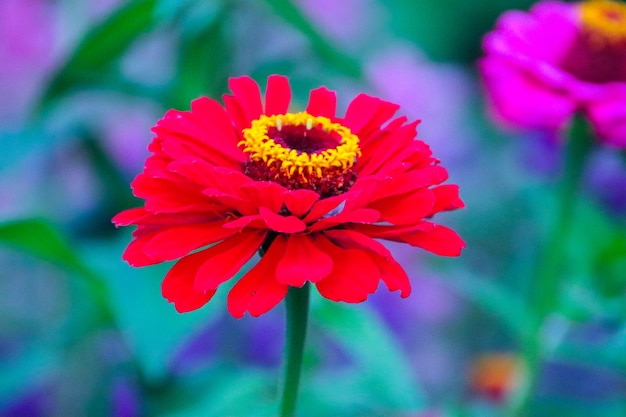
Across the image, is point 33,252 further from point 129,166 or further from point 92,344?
point 129,166

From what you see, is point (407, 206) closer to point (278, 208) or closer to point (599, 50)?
point (278, 208)

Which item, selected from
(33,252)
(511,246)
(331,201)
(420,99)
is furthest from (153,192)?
(420,99)

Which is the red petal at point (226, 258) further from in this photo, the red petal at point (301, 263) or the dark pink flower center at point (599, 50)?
the dark pink flower center at point (599, 50)

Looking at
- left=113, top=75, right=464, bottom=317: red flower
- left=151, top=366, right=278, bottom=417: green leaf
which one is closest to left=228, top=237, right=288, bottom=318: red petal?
left=113, top=75, right=464, bottom=317: red flower

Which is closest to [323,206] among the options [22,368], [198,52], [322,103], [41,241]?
[322,103]

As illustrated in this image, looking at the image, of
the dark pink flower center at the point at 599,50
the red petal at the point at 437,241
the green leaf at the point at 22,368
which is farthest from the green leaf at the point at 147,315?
the dark pink flower center at the point at 599,50

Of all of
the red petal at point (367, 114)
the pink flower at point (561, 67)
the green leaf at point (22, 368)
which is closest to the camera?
the red petal at point (367, 114)
